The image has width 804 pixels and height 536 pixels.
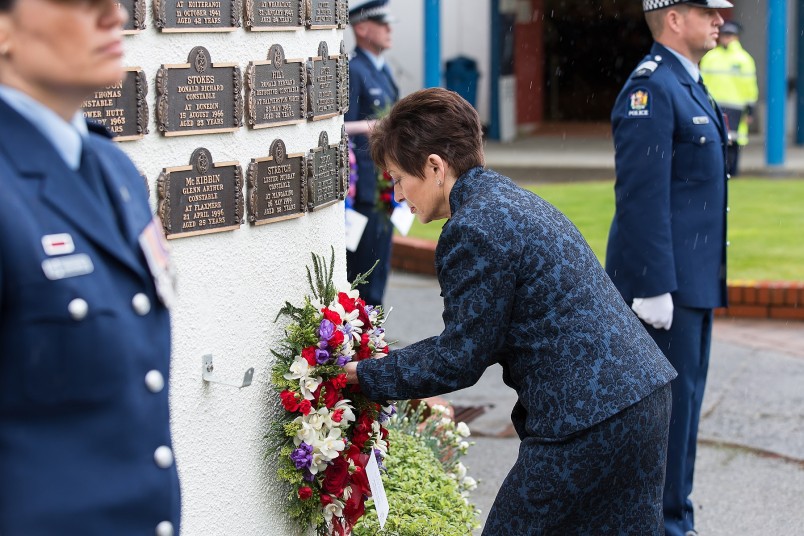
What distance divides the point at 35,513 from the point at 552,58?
2383 cm

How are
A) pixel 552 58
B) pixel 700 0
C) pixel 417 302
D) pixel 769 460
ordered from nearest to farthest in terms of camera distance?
pixel 700 0, pixel 769 460, pixel 417 302, pixel 552 58

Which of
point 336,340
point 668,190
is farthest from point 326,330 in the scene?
point 668,190

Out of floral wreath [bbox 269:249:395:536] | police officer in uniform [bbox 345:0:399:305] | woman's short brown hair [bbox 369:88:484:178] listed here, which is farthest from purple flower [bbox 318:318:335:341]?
police officer in uniform [bbox 345:0:399:305]

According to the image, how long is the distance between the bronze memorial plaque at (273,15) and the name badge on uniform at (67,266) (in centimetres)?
152

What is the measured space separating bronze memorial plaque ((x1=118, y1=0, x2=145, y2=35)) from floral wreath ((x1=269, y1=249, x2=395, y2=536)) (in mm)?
894

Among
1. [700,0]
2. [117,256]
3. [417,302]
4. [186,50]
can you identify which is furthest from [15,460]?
[417,302]

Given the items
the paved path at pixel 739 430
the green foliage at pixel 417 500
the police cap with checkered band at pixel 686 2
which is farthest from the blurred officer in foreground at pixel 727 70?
the green foliage at pixel 417 500

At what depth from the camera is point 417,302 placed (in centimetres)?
892

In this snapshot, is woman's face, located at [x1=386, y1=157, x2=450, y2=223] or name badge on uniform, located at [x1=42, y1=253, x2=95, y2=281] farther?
woman's face, located at [x1=386, y1=157, x2=450, y2=223]

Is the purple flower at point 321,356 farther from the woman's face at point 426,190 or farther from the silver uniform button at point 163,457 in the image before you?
the silver uniform button at point 163,457

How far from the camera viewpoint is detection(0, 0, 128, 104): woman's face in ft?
5.62

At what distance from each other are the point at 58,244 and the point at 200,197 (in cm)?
134

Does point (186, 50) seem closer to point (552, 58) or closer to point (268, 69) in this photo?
point (268, 69)

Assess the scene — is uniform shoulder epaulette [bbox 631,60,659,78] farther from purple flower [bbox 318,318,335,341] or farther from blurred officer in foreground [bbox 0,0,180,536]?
blurred officer in foreground [bbox 0,0,180,536]
